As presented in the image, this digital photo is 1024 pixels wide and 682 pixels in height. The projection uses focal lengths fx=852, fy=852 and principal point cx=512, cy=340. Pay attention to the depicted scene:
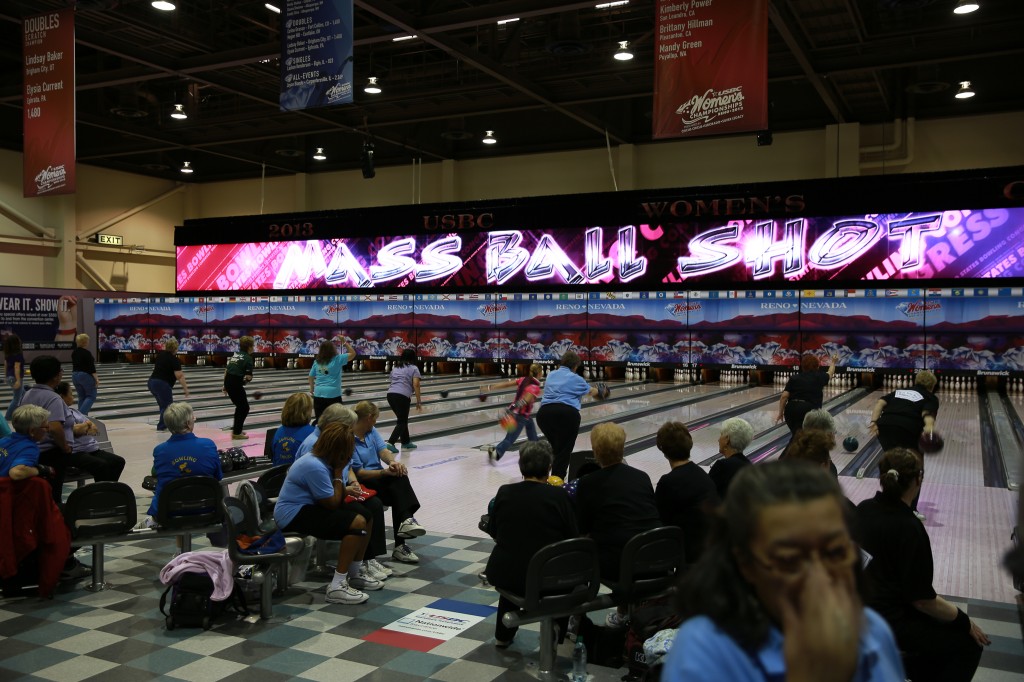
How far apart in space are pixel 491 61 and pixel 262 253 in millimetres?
12231

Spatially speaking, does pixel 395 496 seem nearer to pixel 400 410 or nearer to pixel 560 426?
pixel 560 426

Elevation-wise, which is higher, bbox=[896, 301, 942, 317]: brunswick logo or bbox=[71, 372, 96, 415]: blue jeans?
bbox=[896, 301, 942, 317]: brunswick logo

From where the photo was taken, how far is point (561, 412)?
26.0ft

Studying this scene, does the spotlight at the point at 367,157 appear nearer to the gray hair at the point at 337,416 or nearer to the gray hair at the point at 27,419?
the gray hair at the point at 337,416

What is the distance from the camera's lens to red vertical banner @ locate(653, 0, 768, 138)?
8.29m

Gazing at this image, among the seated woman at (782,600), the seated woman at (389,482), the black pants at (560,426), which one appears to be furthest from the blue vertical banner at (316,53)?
the seated woman at (782,600)

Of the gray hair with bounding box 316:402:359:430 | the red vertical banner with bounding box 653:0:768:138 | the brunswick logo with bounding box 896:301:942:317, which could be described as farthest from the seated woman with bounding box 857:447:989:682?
the brunswick logo with bounding box 896:301:942:317

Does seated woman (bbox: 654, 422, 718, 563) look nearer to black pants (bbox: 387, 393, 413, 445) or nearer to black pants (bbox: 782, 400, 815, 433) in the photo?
black pants (bbox: 782, 400, 815, 433)

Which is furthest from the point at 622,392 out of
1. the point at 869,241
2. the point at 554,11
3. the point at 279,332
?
the point at 279,332

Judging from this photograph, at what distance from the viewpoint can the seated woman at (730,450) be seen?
488 centimetres

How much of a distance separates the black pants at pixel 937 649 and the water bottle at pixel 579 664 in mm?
1381

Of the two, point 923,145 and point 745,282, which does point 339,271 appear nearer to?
point 745,282

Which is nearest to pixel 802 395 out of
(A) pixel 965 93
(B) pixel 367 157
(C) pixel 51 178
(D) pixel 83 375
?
(D) pixel 83 375

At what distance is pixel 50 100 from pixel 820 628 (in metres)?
12.5
